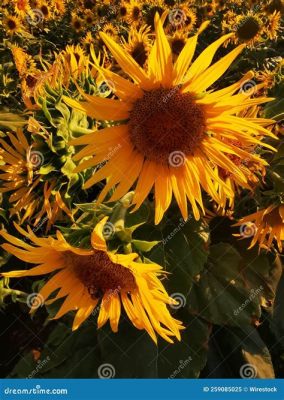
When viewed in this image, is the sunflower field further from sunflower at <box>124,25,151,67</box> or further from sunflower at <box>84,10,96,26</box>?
sunflower at <box>84,10,96,26</box>

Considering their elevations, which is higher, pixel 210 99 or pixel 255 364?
pixel 210 99

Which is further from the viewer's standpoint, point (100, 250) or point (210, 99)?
point (100, 250)

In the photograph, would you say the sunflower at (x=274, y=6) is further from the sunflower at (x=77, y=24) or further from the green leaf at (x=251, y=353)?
the green leaf at (x=251, y=353)

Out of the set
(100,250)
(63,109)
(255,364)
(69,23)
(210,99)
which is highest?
(69,23)

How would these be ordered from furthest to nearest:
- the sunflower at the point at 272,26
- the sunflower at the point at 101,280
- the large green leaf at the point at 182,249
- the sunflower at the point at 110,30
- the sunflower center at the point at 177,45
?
the sunflower at the point at 272,26 < the sunflower at the point at 110,30 < the sunflower center at the point at 177,45 < the large green leaf at the point at 182,249 < the sunflower at the point at 101,280

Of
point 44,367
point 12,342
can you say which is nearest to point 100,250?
point 44,367

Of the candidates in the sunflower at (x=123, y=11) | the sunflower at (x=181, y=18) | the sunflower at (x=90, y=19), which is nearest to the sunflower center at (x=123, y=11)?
the sunflower at (x=123, y=11)

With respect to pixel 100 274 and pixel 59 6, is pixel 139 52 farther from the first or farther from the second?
pixel 59 6
